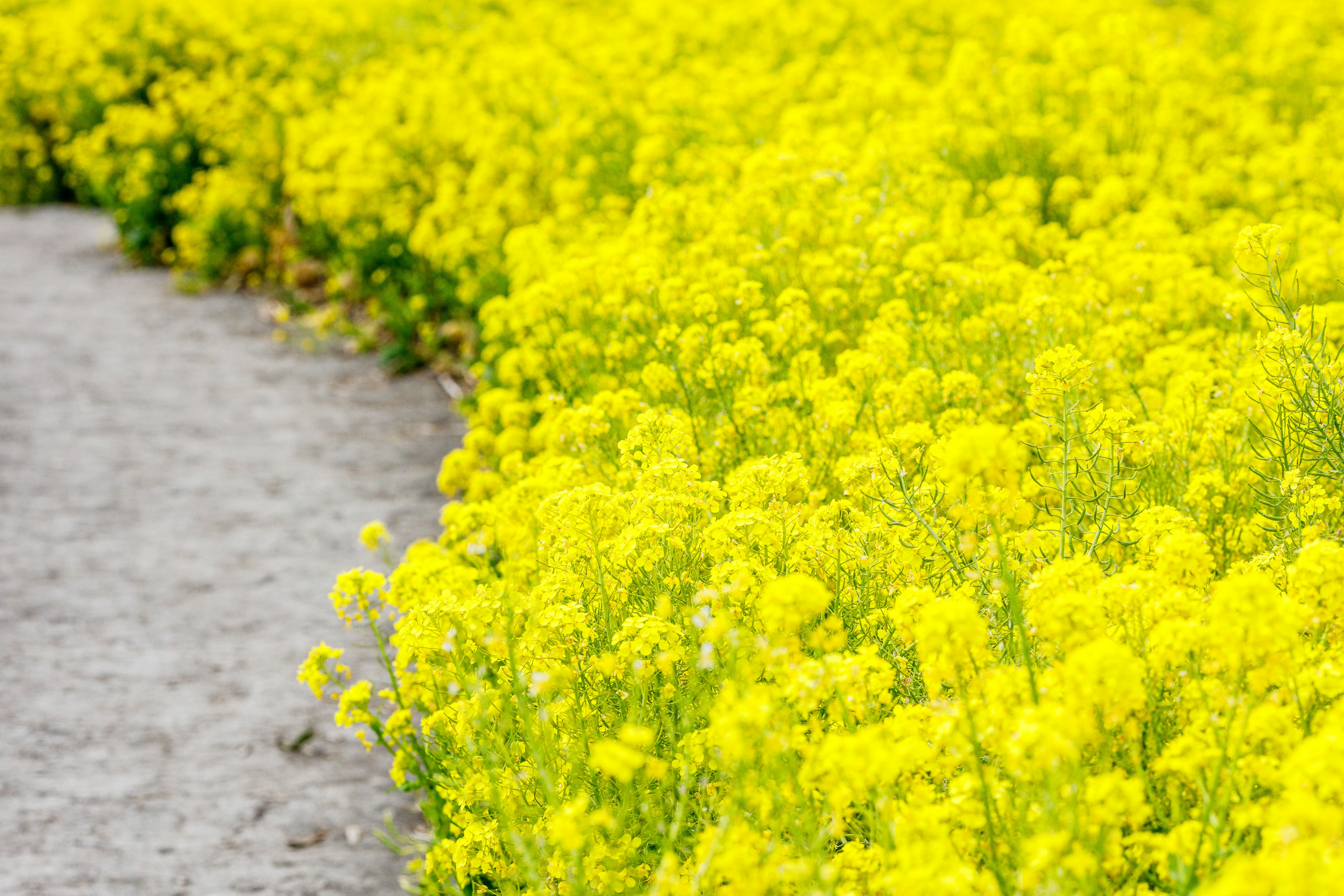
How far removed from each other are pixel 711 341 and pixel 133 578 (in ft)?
8.50

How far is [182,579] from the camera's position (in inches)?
196

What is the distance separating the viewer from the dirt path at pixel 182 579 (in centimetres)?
354

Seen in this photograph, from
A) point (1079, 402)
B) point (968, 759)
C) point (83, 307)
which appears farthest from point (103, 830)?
point (83, 307)

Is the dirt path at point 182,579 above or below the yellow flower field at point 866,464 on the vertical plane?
below

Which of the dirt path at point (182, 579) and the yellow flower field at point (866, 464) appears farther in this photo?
the dirt path at point (182, 579)

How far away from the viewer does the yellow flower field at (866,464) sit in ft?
6.55

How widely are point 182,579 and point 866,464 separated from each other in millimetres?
3200

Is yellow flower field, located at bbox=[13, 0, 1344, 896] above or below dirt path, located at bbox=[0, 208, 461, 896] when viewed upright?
above

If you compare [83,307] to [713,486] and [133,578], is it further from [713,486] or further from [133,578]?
[713,486]

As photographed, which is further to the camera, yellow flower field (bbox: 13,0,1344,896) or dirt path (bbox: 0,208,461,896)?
dirt path (bbox: 0,208,461,896)

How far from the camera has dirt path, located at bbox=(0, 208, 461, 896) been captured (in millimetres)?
3541

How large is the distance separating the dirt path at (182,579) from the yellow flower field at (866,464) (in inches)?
11.8

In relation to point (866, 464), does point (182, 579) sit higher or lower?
lower

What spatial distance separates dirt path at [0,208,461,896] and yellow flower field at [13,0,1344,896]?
301mm
